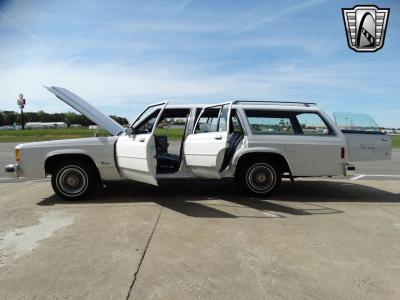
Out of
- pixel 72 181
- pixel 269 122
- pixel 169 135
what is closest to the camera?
pixel 72 181

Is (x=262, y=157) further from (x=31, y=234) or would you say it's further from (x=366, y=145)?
(x=31, y=234)

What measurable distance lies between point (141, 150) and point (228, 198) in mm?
1945

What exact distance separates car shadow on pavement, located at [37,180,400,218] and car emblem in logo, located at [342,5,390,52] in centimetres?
393

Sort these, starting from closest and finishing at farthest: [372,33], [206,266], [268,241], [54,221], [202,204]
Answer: [206,266], [268,241], [54,221], [202,204], [372,33]

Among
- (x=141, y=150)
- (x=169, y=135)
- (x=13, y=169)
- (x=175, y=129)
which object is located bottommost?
(x=13, y=169)

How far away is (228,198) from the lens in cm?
715

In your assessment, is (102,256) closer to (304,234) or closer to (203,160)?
(304,234)

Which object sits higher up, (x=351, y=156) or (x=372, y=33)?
(x=372, y=33)

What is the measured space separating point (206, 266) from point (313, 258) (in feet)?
3.79

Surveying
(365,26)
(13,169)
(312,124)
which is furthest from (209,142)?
(365,26)

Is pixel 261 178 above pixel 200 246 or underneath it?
above

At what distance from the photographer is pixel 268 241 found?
4621 millimetres

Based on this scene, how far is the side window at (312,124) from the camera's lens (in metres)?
7.22

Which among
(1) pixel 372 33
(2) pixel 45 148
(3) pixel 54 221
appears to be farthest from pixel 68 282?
(1) pixel 372 33
